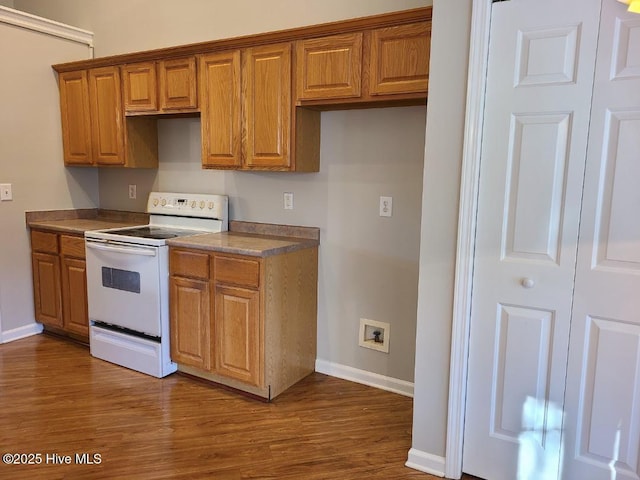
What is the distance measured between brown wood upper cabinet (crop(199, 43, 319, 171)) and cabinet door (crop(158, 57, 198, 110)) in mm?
85

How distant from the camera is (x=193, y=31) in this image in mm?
3338

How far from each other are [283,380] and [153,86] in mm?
2195

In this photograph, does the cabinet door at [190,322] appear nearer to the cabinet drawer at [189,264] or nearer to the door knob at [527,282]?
the cabinet drawer at [189,264]

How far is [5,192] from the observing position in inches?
134

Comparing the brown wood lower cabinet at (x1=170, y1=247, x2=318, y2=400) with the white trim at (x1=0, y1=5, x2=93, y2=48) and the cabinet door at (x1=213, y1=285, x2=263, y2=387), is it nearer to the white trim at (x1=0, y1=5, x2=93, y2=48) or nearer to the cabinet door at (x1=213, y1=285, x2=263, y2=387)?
the cabinet door at (x1=213, y1=285, x2=263, y2=387)

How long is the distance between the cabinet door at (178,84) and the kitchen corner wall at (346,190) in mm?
330

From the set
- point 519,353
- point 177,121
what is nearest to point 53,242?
point 177,121

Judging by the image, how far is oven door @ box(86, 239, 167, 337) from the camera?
2863 millimetres

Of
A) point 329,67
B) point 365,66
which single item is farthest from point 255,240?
point 365,66

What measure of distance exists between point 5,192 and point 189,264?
1.75 m

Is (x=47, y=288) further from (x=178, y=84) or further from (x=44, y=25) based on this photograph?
(x=44, y=25)

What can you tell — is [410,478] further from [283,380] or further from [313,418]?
[283,380]

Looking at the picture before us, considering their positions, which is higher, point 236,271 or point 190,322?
point 236,271

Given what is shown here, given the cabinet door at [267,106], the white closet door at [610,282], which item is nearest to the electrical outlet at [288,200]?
the cabinet door at [267,106]
